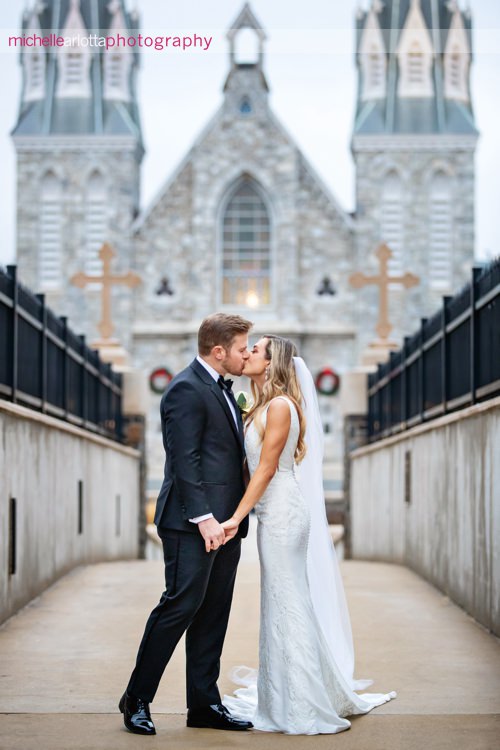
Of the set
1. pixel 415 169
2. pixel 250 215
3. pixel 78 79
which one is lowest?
pixel 250 215

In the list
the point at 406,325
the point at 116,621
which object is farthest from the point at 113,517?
the point at 406,325

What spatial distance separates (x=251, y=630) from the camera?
7.89 meters

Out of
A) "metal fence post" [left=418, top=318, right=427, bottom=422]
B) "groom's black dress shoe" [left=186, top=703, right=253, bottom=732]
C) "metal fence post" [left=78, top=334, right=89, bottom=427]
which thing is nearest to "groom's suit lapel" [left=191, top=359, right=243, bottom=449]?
"groom's black dress shoe" [left=186, top=703, right=253, bottom=732]

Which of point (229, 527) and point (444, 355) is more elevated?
point (444, 355)

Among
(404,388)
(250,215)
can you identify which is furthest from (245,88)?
(404,388)

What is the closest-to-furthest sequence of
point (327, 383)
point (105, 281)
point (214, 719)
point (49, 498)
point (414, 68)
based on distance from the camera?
point (214, 719) → point (49, 498) → point (105, 281) → point (327, 383) → point (414, 68)

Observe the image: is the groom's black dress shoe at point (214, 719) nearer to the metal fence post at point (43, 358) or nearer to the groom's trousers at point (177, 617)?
the groom's trousers at point (177, 617)

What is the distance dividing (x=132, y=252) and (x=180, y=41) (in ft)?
96.3

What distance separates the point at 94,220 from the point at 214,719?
33.5 metres

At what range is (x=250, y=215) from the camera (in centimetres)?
3766

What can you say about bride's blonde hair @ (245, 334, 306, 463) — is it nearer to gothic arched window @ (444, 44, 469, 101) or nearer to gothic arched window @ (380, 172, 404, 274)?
gothic arched window @ (380, 172, 404, 274)

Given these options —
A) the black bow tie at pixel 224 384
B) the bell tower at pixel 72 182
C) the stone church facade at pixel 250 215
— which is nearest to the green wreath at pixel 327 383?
the stone church facade at pixel 250 215

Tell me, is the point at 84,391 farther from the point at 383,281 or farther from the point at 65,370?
the point at 383,281

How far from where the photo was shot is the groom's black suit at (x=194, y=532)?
5.16 meters
